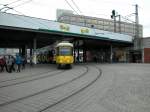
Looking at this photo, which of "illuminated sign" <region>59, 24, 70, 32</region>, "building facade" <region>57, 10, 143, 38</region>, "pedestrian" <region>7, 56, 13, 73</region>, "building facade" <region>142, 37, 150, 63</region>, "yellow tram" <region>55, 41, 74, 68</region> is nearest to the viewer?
"pedestrian" <region>7, 56, 13, 73</region>

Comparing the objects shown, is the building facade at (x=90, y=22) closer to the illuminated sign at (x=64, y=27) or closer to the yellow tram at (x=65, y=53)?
the illuminated sign at (x=64, y=27)

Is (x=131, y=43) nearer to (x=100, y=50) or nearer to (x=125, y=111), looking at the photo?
(x=100, y=50)

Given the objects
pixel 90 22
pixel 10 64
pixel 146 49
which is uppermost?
pixel 90 22

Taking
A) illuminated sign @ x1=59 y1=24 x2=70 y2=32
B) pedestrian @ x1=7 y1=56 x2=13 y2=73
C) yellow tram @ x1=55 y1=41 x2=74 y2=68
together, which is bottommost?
pedestrian @ x1=7 y1=56 x2=13 y2=73

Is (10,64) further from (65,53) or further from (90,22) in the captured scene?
(90,22)

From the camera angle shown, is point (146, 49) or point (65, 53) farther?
point (146, 49)

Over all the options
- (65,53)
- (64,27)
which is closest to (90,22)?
(64,27)

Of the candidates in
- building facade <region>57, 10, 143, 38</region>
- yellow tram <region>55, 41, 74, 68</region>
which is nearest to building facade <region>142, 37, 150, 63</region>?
building facade <region>57, 10, 143, 38</region>

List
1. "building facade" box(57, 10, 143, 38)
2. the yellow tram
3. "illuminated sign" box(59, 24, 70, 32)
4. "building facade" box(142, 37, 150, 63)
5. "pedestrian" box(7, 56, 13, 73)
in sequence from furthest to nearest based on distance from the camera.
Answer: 1. "building facade" box(142, 37, 150, 63)
2. "building facade" box(57, 10, 143, 38)
3. "illuminated sign" box(59, 24, 70, 32)
4. the yellow tram
5. "pedestrian" box(7, 56, 13, 73)

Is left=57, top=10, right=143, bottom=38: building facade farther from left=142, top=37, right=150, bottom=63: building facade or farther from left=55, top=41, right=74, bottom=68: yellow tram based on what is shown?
left=55, top=41, right=74, bottom=68: yellow tram

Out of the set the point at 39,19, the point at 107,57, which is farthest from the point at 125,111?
the point at 107,57

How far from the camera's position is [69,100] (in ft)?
31.9

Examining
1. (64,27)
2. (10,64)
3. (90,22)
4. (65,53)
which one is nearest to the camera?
(10,64)

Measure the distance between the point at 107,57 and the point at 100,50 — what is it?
5045 millimetres
